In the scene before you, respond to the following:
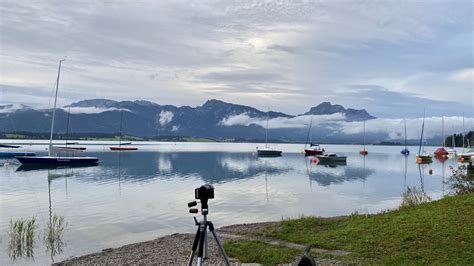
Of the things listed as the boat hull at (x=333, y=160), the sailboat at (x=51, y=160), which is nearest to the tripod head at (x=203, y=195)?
the sailboat at (x=51, y=160)

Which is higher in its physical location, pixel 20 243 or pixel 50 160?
pixel 50 160

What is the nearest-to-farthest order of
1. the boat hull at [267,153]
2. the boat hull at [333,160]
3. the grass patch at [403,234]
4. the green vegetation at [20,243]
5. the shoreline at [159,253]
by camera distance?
the grass patch at [403,234] → the shoreline at [159,253] → the green vegetation at [20,243] → the boat hull at [333,160] → the boat hull at [267,153]

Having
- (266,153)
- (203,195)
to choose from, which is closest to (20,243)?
(203,195)

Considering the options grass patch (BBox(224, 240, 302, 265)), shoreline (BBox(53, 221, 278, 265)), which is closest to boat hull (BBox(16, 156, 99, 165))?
shoreline (BBox(53, 221, 278, 265))

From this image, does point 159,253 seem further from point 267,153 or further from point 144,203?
point 267,153

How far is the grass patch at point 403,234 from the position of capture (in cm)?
1061

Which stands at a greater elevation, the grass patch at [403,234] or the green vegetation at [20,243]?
the grass patch at [403,234]

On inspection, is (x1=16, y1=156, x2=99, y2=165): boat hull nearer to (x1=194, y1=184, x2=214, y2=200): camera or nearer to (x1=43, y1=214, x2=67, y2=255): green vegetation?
(x1=43, y1=214, x2=67, y2=255): green vegetation

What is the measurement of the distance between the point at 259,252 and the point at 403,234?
4223 millimetres

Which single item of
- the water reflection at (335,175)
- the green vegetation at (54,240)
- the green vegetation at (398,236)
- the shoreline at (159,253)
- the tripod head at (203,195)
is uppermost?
the tripod head at (203,195)

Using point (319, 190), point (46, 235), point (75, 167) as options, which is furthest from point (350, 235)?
point (75, 167)

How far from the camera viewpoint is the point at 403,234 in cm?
1271

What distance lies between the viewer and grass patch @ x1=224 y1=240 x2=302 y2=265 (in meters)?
11.2

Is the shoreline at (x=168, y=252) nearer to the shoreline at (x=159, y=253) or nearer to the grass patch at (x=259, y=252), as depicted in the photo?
the shoreline at (x=159, y=253)
